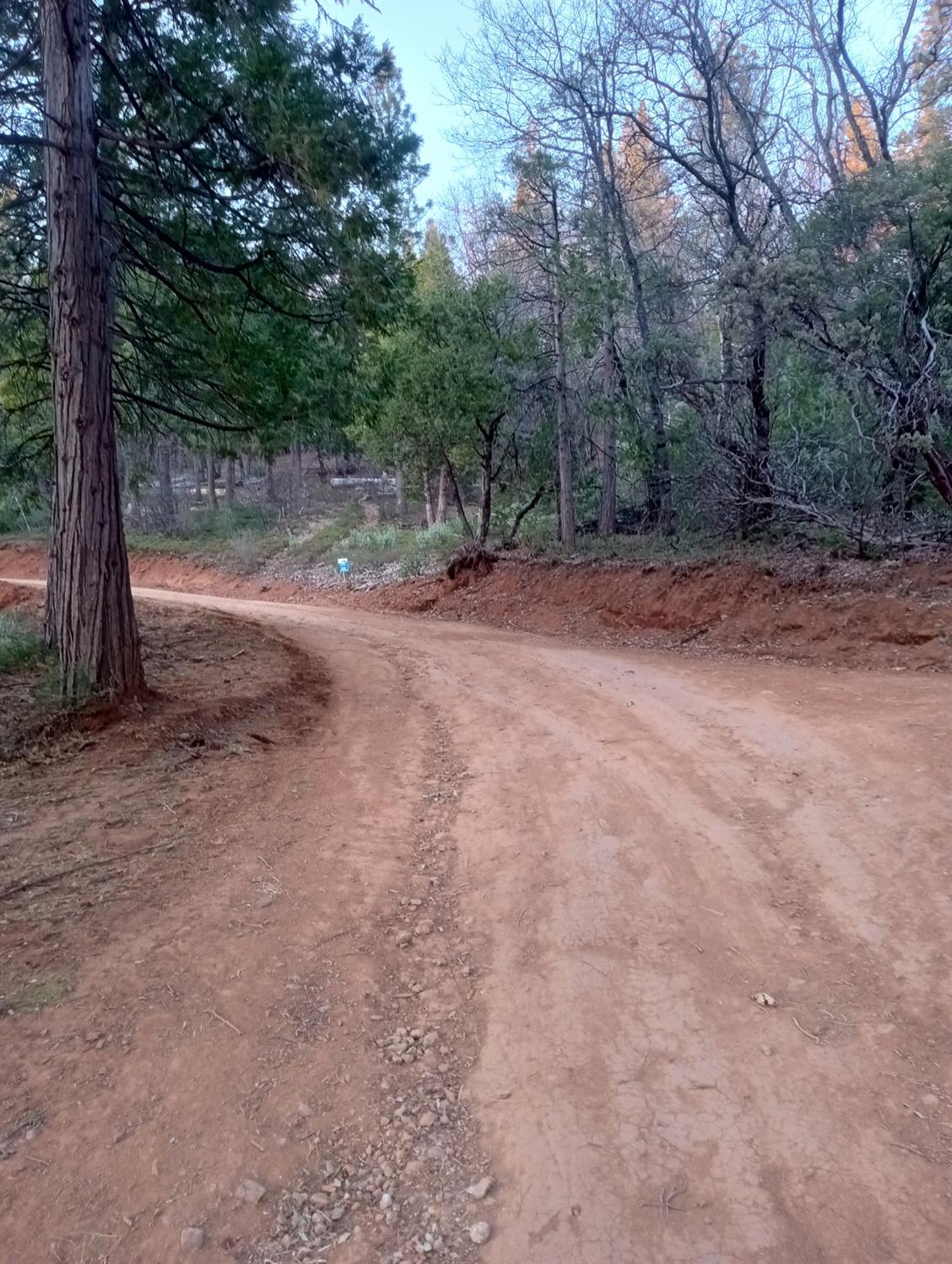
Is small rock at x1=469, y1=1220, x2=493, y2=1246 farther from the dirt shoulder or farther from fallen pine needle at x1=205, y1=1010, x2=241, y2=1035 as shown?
fallen pine needle at x1=205, y1=1010, x2=241, y2=1035

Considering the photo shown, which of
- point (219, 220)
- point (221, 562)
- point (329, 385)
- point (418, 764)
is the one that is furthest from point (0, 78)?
point (221, 562)

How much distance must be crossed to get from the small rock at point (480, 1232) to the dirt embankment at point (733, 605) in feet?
27.4

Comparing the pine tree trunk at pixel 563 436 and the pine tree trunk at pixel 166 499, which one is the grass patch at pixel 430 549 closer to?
the pine tree trunk at pixel 563 436

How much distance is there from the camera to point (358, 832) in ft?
17.3

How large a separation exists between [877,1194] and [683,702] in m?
5.84

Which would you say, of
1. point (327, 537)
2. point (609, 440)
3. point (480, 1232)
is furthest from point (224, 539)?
A: point (480, 1232)

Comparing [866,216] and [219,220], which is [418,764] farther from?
[866,216]

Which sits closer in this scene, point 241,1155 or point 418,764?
point 241,1155

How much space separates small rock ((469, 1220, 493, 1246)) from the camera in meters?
2.46

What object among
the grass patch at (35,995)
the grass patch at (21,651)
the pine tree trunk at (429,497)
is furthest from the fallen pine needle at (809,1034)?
the pine tree trunk at (429,497)

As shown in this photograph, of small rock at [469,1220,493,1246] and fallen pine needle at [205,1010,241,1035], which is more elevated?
fallen pine needle at [205,1010,241,1035]

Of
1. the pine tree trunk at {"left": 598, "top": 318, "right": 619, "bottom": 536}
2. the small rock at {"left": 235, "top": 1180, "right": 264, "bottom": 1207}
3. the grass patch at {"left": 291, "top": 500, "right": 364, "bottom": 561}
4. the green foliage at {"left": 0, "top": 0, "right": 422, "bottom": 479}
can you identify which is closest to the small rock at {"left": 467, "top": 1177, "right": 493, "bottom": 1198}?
the small rock at {"left": 235, "top": 1180, "right": 264, "bottom": 1207}

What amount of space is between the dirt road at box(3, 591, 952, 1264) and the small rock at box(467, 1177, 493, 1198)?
0.03 m

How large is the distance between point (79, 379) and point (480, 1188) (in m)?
6.67
